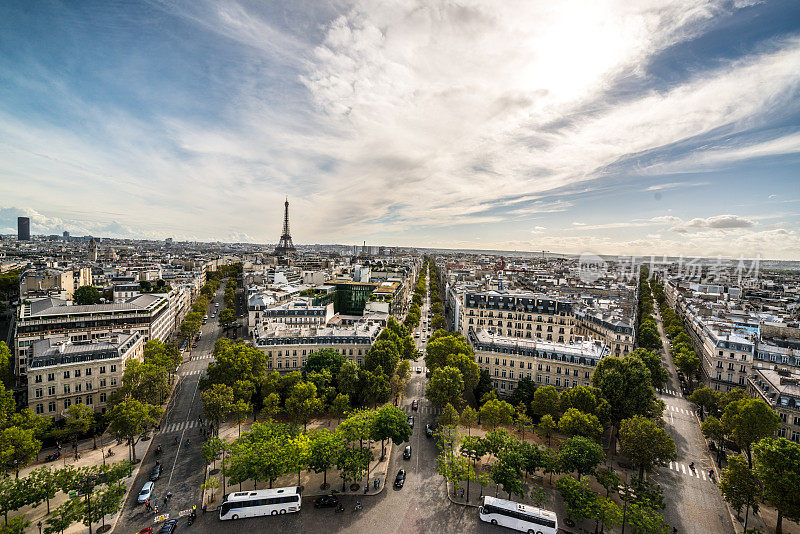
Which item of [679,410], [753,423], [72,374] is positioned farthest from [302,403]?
[679,410]

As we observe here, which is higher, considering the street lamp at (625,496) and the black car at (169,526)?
the street lamp at (625,496)

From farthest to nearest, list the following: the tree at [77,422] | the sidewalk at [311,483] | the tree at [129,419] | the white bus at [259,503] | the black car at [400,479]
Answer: the tree at [77,422] < the tree at [129,419] < the black car at [400,479] < the sidewalk at [311,483] < the white bus at [259,503]

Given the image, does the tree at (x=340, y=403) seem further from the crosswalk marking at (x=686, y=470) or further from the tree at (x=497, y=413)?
the crosswalk marking at (x=686, y=470)

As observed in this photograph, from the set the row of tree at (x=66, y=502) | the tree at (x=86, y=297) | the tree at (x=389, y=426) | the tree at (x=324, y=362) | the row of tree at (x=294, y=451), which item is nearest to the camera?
the row of tree at (x=66, y=502)

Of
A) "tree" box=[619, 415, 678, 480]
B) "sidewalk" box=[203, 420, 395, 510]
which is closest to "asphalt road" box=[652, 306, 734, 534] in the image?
"tree" box=[619, 415, 678, 480]

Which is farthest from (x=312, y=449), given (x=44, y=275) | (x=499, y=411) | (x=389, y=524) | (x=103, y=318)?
(x=44, y=275)

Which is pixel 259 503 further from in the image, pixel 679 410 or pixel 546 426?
pixel 679 410

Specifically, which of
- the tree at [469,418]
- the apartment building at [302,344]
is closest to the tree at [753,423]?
the tree at [469,418]
